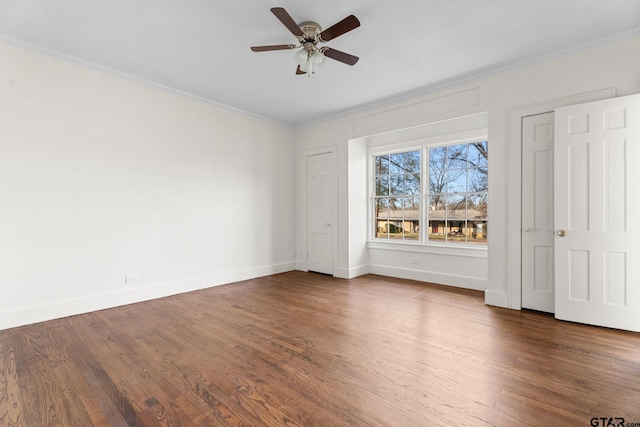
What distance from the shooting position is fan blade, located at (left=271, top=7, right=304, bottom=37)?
227cm

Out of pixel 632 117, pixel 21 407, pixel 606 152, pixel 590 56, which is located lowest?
pixel 21 407

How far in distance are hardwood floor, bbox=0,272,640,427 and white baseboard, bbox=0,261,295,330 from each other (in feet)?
0.42

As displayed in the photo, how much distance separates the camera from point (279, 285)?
4.86 m

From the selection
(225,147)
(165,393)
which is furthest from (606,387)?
(225,147)

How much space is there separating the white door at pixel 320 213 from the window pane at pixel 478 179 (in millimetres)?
2316

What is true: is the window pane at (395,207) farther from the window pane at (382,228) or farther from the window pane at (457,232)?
the window pane at (457,232)

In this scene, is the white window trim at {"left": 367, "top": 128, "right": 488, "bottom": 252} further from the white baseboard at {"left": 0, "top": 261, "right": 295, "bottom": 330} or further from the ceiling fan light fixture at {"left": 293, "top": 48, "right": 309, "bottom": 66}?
the ceiling fan light fixture at {"left": 293, "top": 48, "right": 309, "bottom": 66}

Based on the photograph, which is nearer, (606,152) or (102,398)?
(102,398)

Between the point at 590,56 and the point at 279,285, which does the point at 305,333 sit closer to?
the point at 279,285

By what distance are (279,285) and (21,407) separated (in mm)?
3231

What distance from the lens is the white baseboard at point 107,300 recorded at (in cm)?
312

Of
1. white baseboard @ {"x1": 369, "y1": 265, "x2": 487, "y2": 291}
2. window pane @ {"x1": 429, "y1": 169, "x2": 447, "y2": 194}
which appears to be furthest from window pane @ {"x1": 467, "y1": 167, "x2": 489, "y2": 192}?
white baseboard @ {"x1": 369, "y1": 265, "x2": 487, "y2": 291}

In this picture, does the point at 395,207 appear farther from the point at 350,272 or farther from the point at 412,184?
the point at 350,272

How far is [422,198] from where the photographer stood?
17.0 ft
